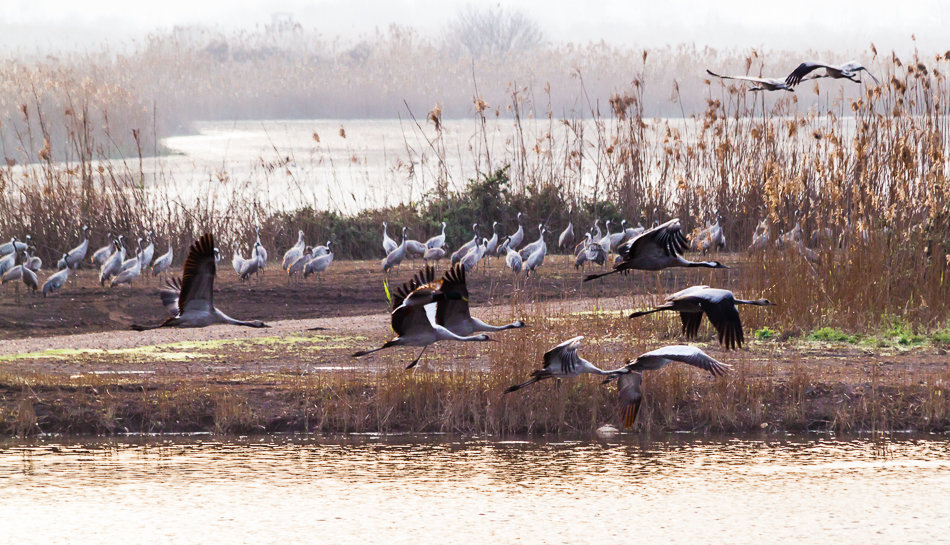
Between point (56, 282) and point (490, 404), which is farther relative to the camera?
point (56, 282)

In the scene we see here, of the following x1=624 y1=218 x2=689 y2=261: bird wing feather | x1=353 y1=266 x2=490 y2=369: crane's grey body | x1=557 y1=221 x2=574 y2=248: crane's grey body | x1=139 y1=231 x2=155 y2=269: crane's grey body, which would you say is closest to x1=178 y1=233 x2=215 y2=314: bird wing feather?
x1=353 y1=266 x2=490 y2=369: crane's grey body

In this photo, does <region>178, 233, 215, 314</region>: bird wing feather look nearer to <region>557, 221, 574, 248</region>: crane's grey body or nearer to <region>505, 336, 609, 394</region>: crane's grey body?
<region>505, 336, 609, 394</region>: crane's grey body

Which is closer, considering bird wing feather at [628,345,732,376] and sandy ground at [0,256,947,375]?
bird wing feather at [628,345,732,376]

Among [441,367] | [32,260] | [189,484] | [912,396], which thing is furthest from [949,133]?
[32,260]

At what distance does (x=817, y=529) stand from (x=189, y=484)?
147 inches

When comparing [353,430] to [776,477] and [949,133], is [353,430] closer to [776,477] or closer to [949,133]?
[776,477]

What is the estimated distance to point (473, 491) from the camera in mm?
8156

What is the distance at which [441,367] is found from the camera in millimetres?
10078

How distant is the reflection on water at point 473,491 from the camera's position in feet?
24.2

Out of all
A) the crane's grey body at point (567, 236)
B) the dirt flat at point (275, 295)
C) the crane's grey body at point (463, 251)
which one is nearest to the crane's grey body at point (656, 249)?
the dirt flat at point (275, 295)

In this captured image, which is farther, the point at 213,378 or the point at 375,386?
the point at 213,378

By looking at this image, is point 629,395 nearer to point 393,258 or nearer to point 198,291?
point 198,291

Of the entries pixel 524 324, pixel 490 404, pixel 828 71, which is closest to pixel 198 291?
pixel 524 324

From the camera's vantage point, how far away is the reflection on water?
7371 millimetres
